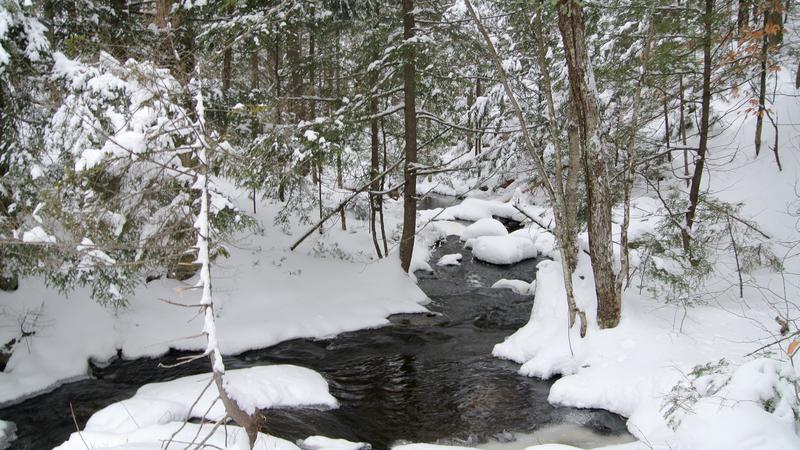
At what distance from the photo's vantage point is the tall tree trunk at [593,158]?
6863 mm

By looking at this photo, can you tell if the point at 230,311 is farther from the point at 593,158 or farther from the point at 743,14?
the point at 743,14

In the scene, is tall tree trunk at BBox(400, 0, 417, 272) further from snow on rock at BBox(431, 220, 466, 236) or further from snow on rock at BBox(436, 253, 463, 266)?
snow on rock at BBox(431, 220, 466, 236)

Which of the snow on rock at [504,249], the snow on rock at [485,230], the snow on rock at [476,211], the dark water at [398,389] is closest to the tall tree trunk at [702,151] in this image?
the dark water at [398,389]

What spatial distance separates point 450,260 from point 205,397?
1019 centimetres

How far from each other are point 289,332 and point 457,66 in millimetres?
7232

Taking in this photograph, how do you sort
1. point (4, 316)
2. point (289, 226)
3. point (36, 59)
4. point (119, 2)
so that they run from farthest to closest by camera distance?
point (289, 226) < point (119, 2) < point (4, 316) < point (36, 59)

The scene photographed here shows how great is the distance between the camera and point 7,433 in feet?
19.9

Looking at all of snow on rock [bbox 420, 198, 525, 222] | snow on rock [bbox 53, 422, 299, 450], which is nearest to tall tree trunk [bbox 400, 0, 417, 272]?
snow on rock [bbox 53, 422, 299, 450]

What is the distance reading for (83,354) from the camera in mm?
8055

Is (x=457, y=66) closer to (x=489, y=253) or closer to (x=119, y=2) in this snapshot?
(x=489, y=253)

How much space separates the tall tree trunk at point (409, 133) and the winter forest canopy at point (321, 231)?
0.22 feet

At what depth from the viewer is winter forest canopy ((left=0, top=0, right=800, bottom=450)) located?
4984mm

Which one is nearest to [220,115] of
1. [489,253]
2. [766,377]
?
[489,253]

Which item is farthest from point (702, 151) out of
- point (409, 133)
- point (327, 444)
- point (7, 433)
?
point (7, 433)
